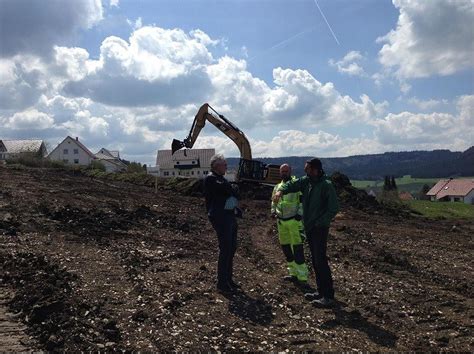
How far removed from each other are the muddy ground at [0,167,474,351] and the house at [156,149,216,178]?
55497mm

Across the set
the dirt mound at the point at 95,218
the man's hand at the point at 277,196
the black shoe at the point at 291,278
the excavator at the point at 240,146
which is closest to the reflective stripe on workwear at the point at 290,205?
the man's hand at the point at 277,196

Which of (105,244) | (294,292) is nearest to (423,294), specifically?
(294,292)

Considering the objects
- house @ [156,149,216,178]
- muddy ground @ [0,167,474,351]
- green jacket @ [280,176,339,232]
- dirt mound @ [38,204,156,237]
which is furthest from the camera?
house @ [156,149,216,178]

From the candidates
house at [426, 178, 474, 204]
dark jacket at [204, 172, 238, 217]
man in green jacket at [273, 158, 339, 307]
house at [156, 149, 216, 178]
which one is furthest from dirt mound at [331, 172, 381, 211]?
house at [426, 178, 474, 204]

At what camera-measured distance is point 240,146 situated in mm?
26219

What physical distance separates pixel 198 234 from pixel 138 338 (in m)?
7.76

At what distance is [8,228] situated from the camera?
11.4m

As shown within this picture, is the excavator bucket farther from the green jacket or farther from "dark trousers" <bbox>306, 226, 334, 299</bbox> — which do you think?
"dark trousers" <bbox>306, 226, 334, 299</bbox>

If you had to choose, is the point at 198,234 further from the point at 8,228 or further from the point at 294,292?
the point at 294,292

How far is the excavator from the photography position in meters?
25.1

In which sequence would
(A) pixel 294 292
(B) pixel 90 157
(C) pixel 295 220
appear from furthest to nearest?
(B) pixel 90 157 → (C) pixel 295 220 → (A) pixel 294 292

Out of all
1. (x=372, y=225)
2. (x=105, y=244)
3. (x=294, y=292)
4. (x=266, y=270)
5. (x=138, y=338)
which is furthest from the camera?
(x=372, y=225)

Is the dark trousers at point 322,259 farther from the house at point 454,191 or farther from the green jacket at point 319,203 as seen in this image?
the house at point 454,191

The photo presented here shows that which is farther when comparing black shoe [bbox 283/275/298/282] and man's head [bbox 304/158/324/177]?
black shoe [bbox 283/275/298/282]
